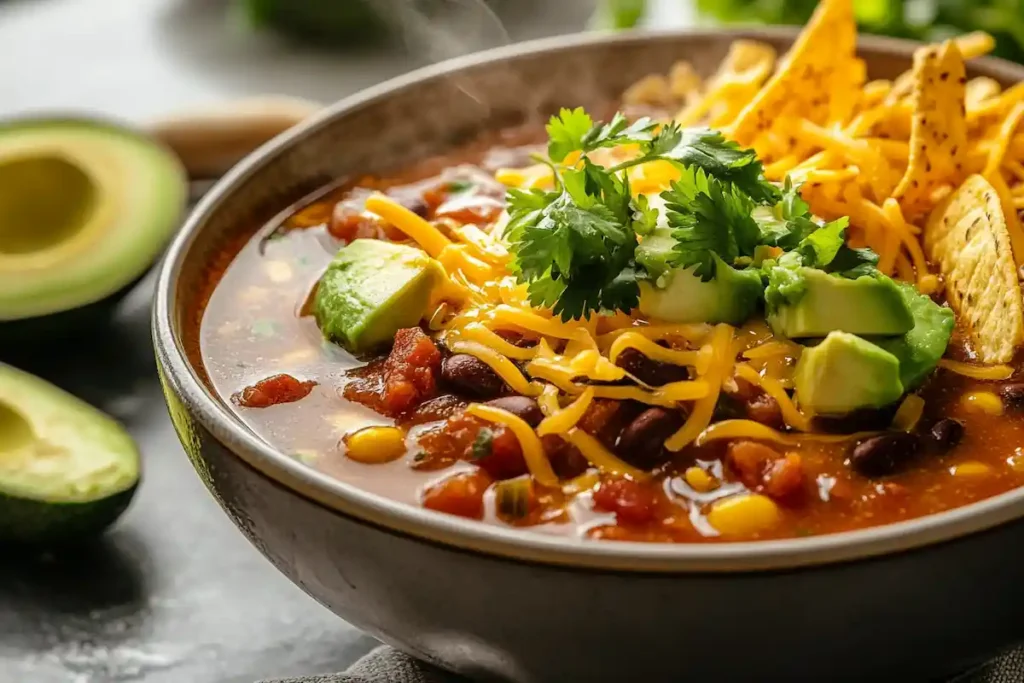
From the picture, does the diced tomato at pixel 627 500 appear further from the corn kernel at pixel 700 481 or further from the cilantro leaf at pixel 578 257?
the cilantro leaf at pixel 578 257

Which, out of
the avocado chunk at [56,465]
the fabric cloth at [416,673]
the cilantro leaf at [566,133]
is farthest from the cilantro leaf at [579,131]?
the avocado chunk at [56,465]

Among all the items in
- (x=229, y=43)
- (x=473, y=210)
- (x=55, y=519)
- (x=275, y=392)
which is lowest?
(x=55, y=519)

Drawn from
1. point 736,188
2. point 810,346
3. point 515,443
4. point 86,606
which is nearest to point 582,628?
point 515,443

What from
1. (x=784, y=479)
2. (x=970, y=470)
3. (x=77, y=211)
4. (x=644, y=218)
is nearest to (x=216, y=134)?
(x=77, y=211)

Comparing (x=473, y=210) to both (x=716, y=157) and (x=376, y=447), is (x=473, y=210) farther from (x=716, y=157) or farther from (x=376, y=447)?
(x=376, y=447)

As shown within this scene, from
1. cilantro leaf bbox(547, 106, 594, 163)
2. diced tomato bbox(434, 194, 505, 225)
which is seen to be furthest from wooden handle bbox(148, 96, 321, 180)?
cilantro leaf bbox(547, 106, 594, 163)

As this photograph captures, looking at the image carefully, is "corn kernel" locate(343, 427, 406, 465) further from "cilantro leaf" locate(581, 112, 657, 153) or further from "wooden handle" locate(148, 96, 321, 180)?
"wooden handle" locate(148, 96, 321, 180)
